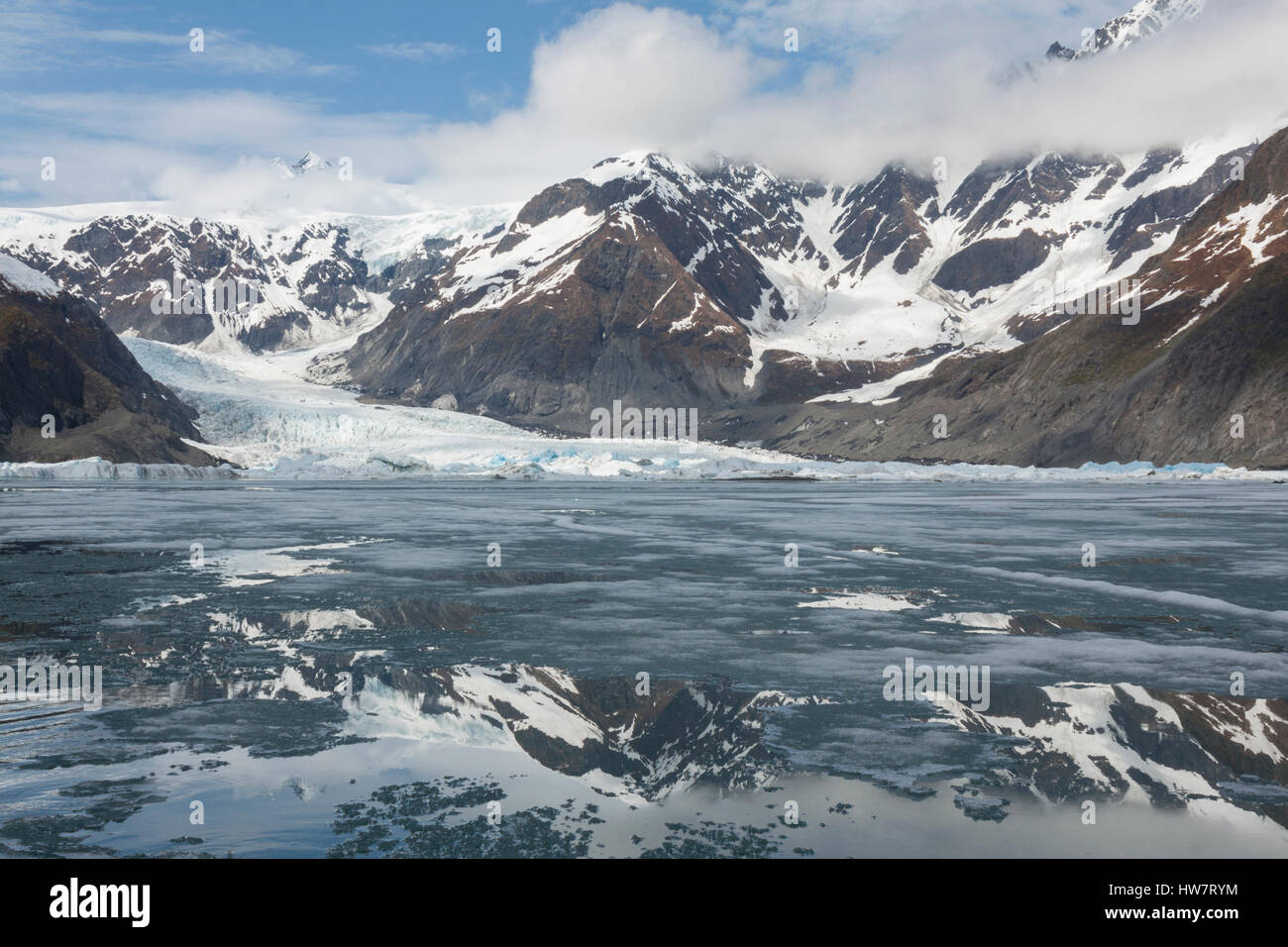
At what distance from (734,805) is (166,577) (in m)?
17.5

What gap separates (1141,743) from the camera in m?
9.14

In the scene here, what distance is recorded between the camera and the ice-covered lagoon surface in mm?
7070

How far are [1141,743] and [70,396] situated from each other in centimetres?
13943

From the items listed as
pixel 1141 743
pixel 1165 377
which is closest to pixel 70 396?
pixel 1165 377

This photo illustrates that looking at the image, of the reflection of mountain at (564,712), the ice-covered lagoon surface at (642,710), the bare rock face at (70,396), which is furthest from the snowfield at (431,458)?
the reflection of mountain at (564,712)

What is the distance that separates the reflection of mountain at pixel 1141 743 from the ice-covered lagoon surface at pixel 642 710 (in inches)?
1.8

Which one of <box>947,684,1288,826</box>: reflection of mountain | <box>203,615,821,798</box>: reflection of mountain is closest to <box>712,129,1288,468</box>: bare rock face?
<box>947,684,1288,826</box>: reflection of mountain

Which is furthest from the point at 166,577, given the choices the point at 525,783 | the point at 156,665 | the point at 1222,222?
the point at 1222,222

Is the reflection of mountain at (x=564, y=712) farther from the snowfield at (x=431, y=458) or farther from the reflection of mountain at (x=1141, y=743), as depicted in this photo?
the snowfield at (x=431, y=458)

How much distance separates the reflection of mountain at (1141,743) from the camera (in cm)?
782

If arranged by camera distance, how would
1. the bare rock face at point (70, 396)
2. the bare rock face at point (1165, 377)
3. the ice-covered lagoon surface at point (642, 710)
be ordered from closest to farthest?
1. the ice-covered lagoon surface at point (642, 710)
2. the bare rock face at point (70, 396)
3. the bare rock face at point (1165, 377)

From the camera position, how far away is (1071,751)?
29.2 ft

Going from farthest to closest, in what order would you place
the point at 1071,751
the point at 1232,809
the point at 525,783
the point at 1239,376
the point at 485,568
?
the point at 1239,376
the point at 485,568
the point at 1071,751
the point at 525,783
the point at 1232,809
